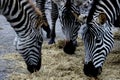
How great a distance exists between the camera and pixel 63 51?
781 centimetres

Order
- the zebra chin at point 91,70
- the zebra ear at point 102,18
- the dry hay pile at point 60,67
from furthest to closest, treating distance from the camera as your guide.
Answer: the dry hay pile at point 60,67, the zebra chin at point 91,70, the zebra ear at point 102,18

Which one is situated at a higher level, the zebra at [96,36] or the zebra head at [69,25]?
the zebra at [96,36]

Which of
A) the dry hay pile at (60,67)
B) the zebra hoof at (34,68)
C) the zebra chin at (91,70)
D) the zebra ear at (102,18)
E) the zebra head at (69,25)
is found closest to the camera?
the zebra ear at (102,18)

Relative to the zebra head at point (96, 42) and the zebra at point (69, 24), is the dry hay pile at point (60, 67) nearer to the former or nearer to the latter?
the zebra at point (69, 24)

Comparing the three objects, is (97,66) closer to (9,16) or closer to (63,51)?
(9,16)

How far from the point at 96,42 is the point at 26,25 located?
112 centimetres

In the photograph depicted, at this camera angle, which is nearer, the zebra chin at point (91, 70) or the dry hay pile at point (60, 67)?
the zebra chin at point (91, 70)

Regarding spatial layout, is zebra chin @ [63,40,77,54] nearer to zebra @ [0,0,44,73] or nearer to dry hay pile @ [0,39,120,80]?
dry hay pile @ [0,39,120,80]

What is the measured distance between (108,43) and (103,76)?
73cm

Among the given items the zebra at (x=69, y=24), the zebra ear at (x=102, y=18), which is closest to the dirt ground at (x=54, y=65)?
the zebra at (x=69, y=24)

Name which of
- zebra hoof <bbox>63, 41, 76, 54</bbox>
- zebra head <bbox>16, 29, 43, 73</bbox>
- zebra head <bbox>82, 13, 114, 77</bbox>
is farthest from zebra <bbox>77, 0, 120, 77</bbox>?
zebra hoof <bbox>63, 41, 76, 54</bbox>

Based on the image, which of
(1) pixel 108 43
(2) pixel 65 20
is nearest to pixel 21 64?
(2) pixel 65 20

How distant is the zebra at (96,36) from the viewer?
5570 mm

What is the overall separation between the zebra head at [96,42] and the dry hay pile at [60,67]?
0.36 meters
